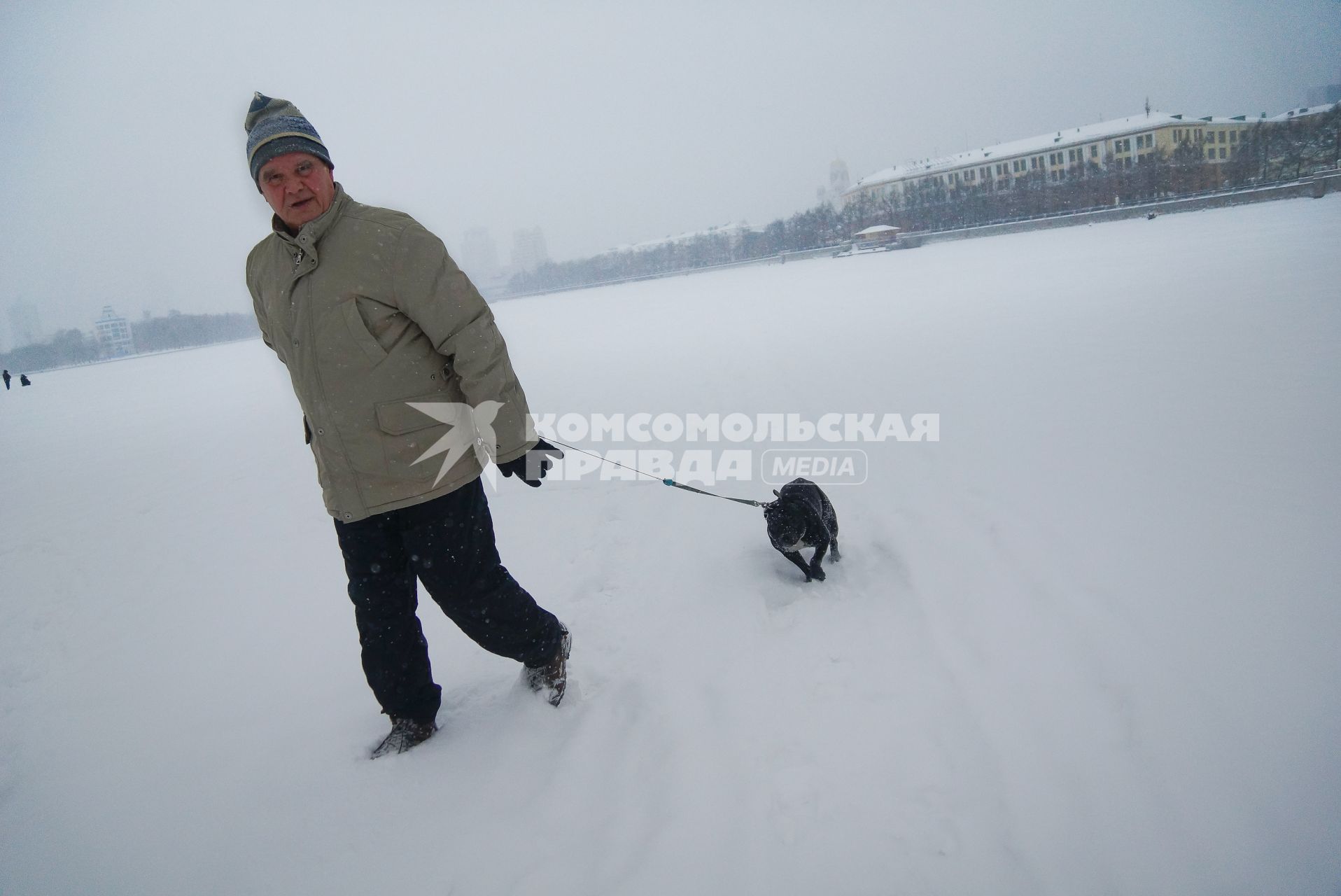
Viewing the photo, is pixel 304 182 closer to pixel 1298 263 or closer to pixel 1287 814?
pixel 1287 814

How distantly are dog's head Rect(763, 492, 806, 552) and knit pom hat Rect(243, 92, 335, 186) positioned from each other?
235cm

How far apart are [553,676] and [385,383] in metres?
1.31

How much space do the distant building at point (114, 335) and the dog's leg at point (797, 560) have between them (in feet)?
514

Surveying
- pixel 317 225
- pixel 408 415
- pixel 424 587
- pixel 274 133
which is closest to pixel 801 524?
pixel 424 587

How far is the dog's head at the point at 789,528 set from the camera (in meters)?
3.01

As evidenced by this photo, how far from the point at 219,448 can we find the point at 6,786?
7.54 metres

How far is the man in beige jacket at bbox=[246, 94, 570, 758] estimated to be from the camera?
1834mm

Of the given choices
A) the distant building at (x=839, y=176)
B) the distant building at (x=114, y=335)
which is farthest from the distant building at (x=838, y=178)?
the distant building at (x=114, y=335)

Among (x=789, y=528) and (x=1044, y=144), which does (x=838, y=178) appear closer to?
(x=1044, y=144)

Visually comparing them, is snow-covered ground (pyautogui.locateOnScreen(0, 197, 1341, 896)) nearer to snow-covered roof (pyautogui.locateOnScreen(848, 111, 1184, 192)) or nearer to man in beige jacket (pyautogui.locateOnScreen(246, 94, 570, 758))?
man in beige jacket (pyautogui.locateOnScreen(246, 94, 570, 758))

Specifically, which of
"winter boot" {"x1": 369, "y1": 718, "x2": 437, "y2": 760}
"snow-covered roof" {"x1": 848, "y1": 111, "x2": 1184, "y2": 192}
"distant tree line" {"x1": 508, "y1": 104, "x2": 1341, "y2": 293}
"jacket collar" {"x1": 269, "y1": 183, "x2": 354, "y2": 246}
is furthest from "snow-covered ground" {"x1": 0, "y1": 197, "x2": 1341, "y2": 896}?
"snow-covered roof" {"x1": 848, "y1": 111, "x2": 1184, "y2": 192}

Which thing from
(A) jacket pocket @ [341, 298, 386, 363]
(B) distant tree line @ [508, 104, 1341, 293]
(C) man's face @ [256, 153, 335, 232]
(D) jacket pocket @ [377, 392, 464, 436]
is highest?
(B) distant tree line @ [508, 104, 1341, 293]

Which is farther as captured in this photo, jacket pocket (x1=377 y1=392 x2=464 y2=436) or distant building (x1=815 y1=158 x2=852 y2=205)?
distant building (x1=815 y1=158 x2=852 y2=205)

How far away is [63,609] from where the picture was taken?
3949mm
